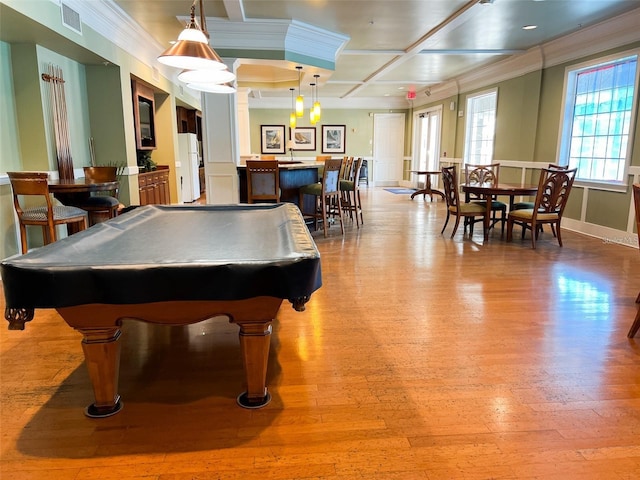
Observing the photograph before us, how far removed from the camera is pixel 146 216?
9.69ft

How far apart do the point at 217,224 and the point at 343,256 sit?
2326 mm

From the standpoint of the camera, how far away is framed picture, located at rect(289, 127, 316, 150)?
1353 cm

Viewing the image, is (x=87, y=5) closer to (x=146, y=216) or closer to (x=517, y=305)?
(x=146, y=216)

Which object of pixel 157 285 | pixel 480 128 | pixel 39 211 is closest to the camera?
pixel 157 285

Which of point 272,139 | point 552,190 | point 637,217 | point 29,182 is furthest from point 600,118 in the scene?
point 272,139

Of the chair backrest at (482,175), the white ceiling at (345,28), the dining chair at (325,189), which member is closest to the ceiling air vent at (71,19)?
the white ceiling at (345,28)

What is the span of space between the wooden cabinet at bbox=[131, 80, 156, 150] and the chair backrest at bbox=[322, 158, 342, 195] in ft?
9.95

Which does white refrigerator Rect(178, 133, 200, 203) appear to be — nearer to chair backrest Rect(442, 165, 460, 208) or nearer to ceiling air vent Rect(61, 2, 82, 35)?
ceiling air vent Rect(61, 2, 82, 35)

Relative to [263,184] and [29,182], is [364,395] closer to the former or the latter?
[29,182]

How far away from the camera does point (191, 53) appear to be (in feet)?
8.07

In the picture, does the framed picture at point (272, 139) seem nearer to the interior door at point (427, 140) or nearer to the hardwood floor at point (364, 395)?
the interior door at point (427, 140)

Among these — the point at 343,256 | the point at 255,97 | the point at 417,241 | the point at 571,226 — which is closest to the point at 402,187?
the point at 255,97

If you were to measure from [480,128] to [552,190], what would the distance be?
482cm

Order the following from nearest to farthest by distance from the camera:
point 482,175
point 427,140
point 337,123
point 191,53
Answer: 1. point 191,53
2. point 482,175
3. point 427,140
4. point 337,123
